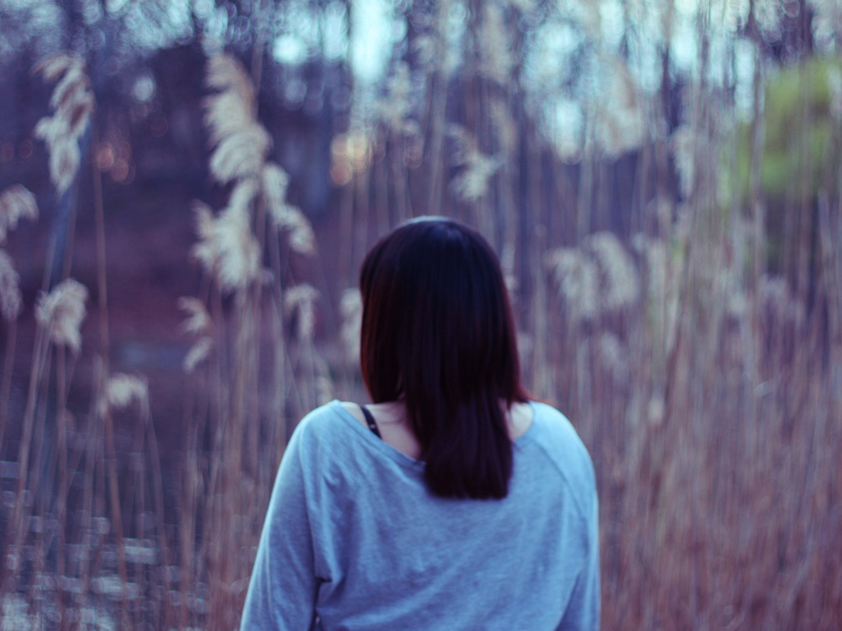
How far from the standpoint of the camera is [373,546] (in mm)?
837

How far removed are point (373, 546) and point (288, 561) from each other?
10 centimetres

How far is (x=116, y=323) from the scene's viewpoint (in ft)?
32.9

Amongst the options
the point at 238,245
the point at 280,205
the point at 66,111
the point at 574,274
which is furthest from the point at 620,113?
the point at 66,111

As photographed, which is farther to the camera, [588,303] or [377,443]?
[588,303]

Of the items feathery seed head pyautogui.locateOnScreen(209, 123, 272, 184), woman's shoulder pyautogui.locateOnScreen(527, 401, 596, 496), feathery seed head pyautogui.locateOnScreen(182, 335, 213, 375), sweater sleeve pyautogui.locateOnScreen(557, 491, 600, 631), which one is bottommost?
sweater sleeve pyautogui.locateOnScreen(557, 491, 600, 631)

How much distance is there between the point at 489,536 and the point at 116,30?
649 cm

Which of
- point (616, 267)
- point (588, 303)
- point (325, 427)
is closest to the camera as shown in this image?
point (325, 427)

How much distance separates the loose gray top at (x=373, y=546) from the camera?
833mm

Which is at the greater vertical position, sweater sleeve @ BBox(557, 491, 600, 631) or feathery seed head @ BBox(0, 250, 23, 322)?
feathery seed head @ BBox(0, 250, 23, 322)

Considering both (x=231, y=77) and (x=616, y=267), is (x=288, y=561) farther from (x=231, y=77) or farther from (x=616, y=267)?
(x=616, y=267)

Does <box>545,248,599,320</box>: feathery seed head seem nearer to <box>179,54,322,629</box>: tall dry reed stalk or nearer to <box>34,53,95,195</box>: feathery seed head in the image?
<box>179,54,322,629</box>: tall dry reed stalk

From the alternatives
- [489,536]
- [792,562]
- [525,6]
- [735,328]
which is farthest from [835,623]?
[525,6]

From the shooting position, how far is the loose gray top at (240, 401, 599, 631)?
83 cm

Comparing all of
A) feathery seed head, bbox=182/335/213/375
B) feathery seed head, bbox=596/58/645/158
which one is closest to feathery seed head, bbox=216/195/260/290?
feathery seed head, bbox=182/335/213/375
